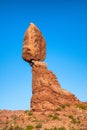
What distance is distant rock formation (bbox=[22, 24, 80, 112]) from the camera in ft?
156

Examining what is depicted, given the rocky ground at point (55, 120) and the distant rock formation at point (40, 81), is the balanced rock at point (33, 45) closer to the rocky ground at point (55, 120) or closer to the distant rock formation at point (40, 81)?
the distant rock formation at point (40, 81)

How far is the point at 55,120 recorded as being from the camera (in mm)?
44750

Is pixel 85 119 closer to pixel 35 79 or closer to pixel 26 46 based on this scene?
pixel 35 79

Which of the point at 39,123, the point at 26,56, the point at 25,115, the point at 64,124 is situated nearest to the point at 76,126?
the point at 64,124

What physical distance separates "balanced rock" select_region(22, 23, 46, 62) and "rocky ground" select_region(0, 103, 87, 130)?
6.87 meters

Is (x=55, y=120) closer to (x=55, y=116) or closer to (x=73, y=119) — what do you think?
(x=55, y=116)

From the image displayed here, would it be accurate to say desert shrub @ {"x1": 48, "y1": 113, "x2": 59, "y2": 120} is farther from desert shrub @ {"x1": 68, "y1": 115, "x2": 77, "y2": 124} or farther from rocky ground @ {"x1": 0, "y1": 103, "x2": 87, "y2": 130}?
desert shrub @ {"x1": 68, "y1": 115, "x2": 77, "y2": 124}

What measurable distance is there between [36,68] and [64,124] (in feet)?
28.4

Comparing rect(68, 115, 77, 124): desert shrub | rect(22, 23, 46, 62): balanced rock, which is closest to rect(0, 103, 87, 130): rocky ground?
rect(68, 115, 77, 124): desert shrub

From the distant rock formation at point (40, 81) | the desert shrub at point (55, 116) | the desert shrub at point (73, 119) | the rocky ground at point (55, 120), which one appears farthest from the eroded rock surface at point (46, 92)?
the desert shrub at point (73, 119)

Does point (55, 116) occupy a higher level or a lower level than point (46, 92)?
lower

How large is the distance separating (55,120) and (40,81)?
584 centimetres

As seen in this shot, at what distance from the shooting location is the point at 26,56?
5000cm

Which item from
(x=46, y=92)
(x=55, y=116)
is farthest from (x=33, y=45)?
(x=55, y=116)
